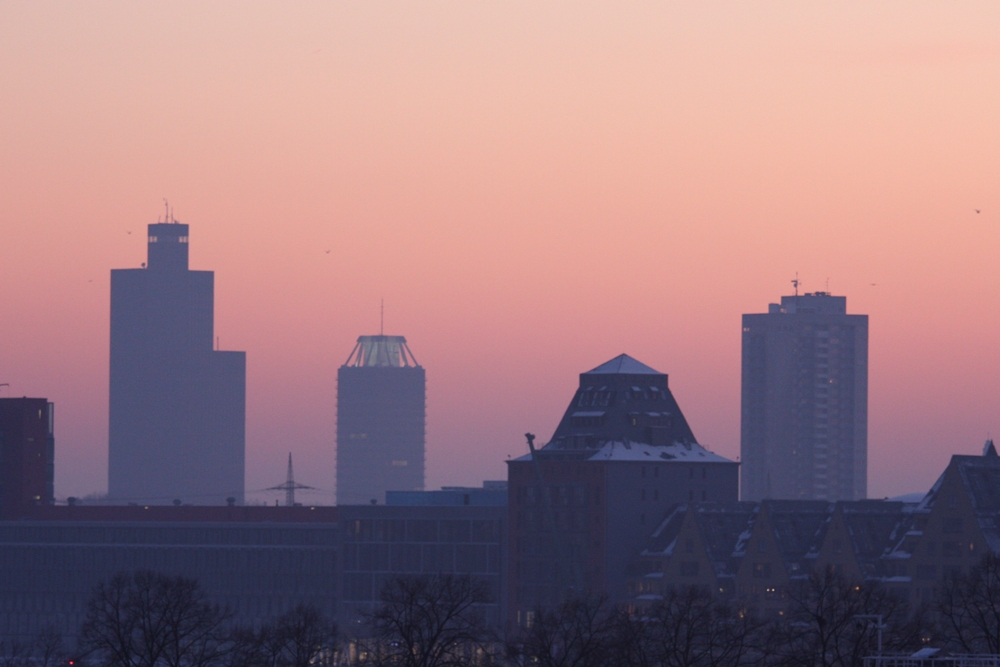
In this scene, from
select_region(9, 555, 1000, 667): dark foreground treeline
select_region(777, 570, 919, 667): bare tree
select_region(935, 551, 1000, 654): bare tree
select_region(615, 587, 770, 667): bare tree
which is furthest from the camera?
select_region(935, 551, 1000, 654): bare tree

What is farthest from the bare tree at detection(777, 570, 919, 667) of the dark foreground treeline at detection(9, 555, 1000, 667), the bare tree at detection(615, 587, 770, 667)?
the bare tree at detection(615, 587, 770, 667)

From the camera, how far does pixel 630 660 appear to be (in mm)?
159250

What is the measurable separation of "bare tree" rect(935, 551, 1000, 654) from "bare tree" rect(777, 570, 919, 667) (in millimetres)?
3344

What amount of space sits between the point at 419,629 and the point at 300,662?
7.93 metres

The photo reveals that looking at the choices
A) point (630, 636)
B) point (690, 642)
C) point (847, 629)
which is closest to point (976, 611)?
point (847, 629)

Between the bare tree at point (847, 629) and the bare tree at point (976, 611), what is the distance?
3.34 m

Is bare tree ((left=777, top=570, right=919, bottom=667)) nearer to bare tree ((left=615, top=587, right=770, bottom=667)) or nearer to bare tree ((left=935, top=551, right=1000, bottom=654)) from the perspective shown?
bare tree ((left=615, top=587, right=770, bottom=667))

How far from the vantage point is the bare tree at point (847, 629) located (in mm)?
155875

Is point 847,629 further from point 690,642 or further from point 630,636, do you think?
point 630,636

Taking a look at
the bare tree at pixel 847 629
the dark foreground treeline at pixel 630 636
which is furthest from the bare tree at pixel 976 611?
the bare tree at pixel 847 629

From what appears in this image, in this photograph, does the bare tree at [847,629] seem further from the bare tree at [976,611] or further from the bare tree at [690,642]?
the bare tree at [976,611]

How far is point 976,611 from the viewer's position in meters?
178

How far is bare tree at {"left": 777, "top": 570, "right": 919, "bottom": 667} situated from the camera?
15588cm

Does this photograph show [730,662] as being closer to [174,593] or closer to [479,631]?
[479,631]
